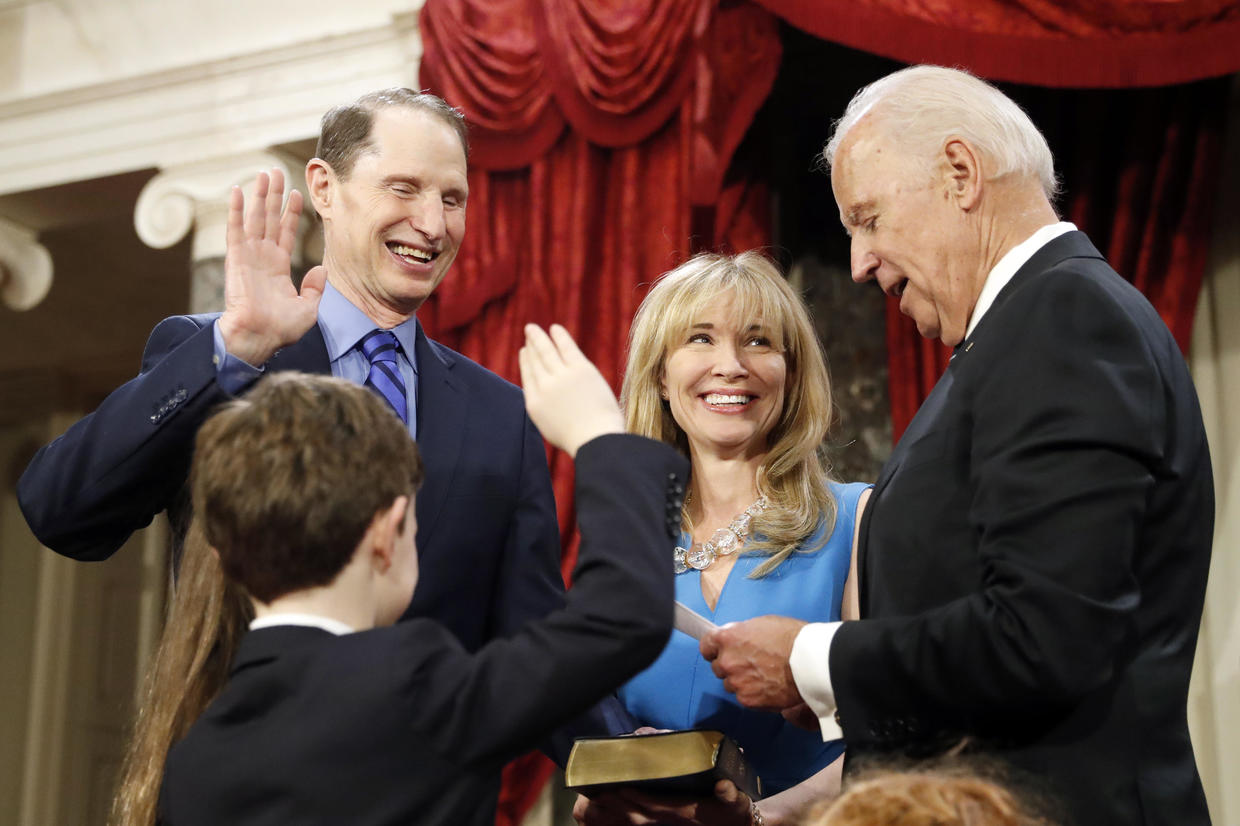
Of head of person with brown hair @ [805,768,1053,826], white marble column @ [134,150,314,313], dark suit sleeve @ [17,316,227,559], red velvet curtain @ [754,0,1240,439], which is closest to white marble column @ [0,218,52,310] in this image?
white marble column @ [134,150,314,313]

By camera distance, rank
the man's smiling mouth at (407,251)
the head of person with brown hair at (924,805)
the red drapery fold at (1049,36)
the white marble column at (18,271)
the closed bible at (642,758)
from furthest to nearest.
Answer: the white marble column at (18,271), the red drapery fold at (1049,36), the man's smiling mouth at (407,251), the closed bible at (642,758), the head of person with brown hair at (924,805)

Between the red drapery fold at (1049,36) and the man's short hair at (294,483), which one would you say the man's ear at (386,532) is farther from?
the red drapery fold at (1049,36)

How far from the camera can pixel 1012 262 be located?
1.77 m

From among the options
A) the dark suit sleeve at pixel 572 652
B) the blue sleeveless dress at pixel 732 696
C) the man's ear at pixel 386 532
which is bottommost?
the blue sleeveless dress at pixel 732 696

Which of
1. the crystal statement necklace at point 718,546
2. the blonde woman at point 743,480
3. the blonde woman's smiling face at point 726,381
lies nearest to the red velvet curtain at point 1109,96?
the blonde woman at point 743,480

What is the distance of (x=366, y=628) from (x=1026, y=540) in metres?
0.71

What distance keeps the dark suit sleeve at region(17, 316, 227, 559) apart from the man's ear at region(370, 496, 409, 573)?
44cm

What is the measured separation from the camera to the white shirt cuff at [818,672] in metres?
1.66

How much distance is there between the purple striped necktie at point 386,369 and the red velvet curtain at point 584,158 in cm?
182

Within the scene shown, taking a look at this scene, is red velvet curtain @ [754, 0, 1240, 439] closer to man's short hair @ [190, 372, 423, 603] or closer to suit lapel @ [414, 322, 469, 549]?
suit lapel @ [414, 322, 469, 549]

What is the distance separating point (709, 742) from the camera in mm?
1896

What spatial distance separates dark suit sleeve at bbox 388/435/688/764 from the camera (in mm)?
1316

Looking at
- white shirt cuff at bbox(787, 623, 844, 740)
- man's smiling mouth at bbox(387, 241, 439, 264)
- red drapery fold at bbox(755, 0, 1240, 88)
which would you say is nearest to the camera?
white shirt cuff at bbox(787, 623, 844, 740)

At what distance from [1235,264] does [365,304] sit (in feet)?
8.91
